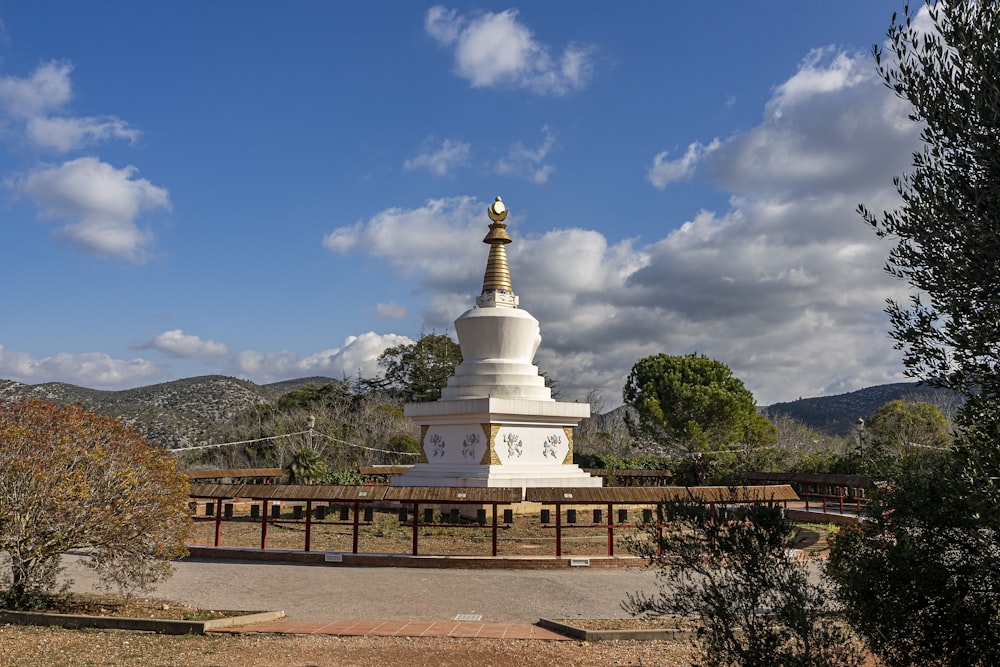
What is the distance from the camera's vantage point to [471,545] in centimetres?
1570

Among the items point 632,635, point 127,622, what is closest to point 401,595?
point 127,622

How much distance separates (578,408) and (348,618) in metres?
13.9

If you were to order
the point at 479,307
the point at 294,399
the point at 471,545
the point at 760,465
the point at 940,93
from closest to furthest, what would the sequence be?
the point at 940,93, the point at 471,545, the point at 479,307, the point at 760,465, the point at 294,399

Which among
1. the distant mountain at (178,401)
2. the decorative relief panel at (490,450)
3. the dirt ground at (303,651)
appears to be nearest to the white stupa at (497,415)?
the decorative relief panel at (490,450)

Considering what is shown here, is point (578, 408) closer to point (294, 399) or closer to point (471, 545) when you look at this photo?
point (471, 545)

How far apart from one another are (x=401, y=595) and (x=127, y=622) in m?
3.71

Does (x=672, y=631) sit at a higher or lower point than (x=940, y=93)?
lower

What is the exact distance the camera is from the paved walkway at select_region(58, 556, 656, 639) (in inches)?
360

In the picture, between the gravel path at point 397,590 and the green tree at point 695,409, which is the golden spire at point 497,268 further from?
the green tree at point 695,409

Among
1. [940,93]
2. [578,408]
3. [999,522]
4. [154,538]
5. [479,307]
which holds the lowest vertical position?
[154,538]

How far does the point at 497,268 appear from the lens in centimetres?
2534

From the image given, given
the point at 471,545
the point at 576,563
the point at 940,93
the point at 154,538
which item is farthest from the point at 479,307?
the point at 940,93

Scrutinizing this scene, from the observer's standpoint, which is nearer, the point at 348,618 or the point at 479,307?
the point at 348,618

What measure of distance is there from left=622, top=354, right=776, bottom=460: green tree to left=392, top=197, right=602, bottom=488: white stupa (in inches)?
775
